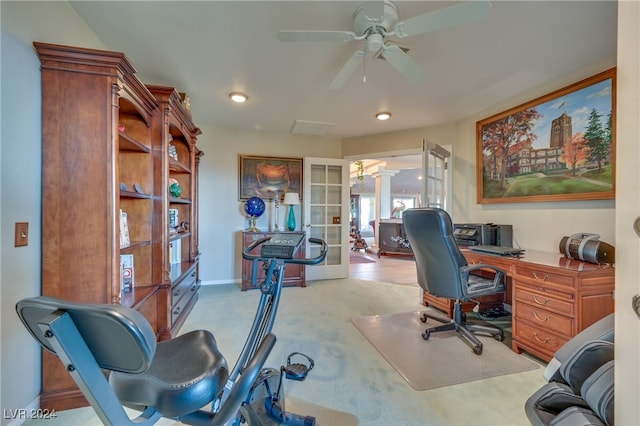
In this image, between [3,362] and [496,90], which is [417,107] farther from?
[3,362]

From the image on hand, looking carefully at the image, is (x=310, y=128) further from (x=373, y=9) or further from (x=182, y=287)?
(x=182, y=287)

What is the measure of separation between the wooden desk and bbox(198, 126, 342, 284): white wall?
327cm

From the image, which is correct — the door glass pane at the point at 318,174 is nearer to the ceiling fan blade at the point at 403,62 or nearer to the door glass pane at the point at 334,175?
the door glass pane at the point at 334,175

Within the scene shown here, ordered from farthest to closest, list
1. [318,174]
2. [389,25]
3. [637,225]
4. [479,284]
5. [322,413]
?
1. [318,174]
2. [479,284]
3. [389,25]
4. [322,413]
5. [637,225]

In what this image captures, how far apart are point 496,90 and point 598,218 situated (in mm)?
1477

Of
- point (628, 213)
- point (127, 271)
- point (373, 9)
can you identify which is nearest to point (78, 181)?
point (127, 271)

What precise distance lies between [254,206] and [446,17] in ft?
10.4

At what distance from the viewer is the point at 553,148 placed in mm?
2475

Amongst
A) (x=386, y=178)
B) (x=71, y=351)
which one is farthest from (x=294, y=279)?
(x=386, y=178)

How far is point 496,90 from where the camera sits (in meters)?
2.72

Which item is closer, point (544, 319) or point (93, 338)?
point (93, 338)

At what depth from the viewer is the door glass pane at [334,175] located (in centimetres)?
455

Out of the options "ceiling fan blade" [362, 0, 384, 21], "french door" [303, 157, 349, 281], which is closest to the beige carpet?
"ceiling fan blade" [362, 0, 384, 21]
